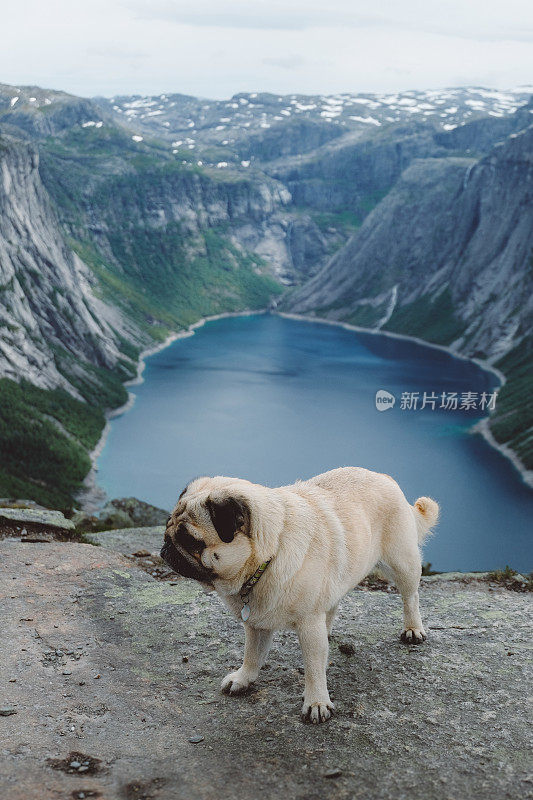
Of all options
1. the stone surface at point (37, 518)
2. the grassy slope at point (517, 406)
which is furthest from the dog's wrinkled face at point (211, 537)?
the grassy slope at point (517, 406)

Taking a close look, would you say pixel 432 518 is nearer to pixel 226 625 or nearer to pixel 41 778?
pixel 226 625

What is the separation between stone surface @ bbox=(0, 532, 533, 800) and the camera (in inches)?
336

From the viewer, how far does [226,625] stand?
13.5 metres

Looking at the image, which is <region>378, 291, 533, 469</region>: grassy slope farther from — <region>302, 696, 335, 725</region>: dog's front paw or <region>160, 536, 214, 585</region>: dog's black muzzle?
<region>160, 536, 214, 585</region>: dog's black muzzle

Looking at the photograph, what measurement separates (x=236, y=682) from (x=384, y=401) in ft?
438

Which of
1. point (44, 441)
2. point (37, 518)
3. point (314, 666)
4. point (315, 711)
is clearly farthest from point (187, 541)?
point (44, 441)

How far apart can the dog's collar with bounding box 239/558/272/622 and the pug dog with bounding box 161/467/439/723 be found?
0.01m

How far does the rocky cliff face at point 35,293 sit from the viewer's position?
138625mm

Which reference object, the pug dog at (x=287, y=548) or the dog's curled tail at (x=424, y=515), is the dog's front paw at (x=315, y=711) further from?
the dog's curled tail at (x=424, y=515)

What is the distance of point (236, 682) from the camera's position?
10.9m

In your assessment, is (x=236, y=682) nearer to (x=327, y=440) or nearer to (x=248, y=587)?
(x=248, y=587)

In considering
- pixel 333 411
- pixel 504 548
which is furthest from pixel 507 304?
pixel 504 548

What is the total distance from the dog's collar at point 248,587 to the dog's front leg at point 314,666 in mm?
829

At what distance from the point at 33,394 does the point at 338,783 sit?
129 m
